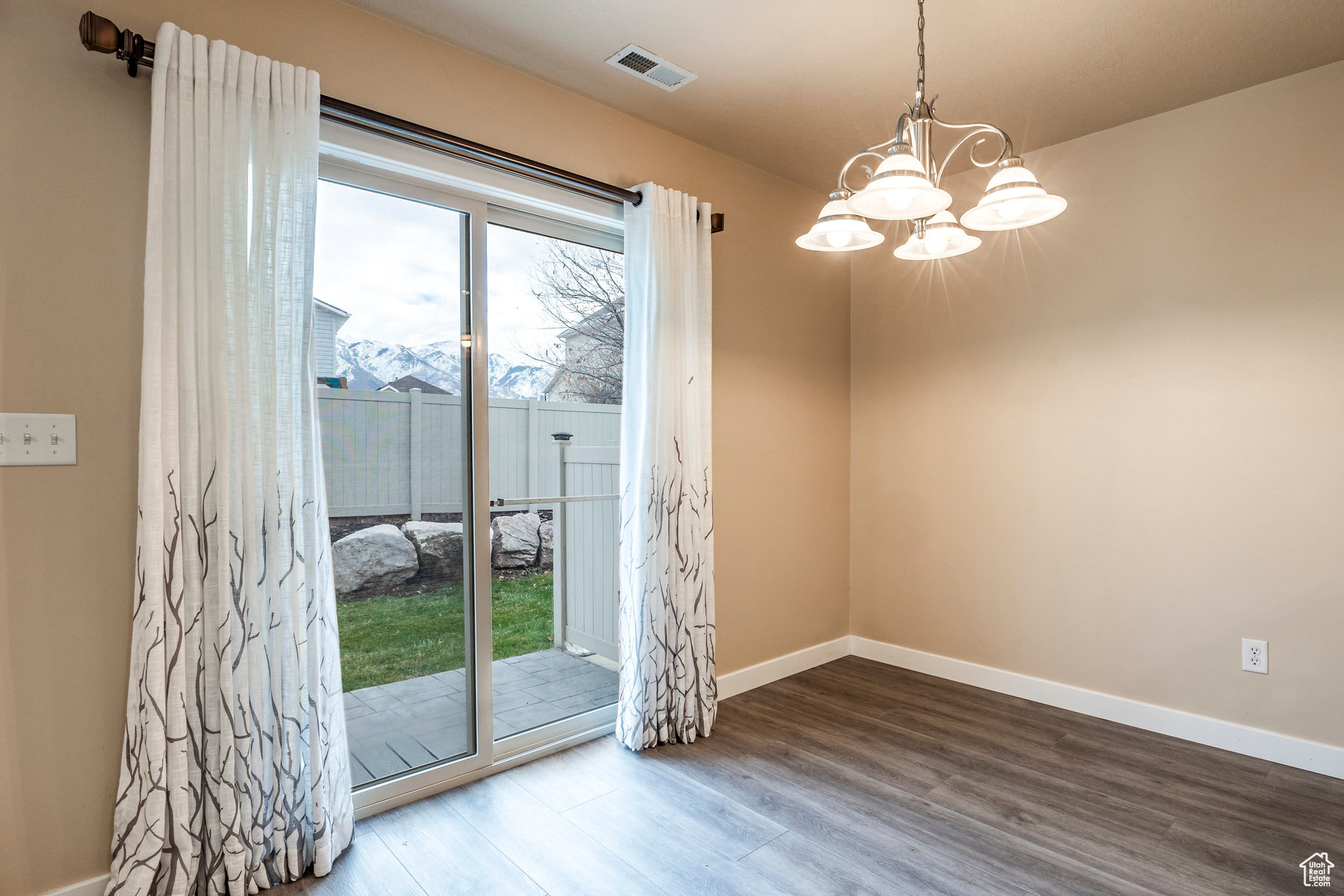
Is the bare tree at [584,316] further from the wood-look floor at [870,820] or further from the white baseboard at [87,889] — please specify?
the white baseboard at [87,889]

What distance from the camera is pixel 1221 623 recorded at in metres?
2.76

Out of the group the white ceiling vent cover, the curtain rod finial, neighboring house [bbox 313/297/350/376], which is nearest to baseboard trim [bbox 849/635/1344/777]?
the white ceiling vent cover

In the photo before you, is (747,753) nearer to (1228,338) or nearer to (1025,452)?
(1025,452)

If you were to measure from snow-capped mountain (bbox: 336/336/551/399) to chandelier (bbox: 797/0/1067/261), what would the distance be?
1271 mm

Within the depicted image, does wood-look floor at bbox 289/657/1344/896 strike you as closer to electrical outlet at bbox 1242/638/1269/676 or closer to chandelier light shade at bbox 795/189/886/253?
electrical outlet at bbox 1242/638/1269/676

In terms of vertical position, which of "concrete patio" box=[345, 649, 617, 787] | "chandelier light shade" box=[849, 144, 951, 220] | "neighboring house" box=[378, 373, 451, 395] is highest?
"chandelier light shade" box=[849, 144, 951, 220]

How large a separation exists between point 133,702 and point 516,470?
1.30 m

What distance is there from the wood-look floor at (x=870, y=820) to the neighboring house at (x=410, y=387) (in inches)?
54.8

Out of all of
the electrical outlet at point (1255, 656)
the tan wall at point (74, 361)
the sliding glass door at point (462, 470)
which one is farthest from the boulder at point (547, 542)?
the electrical outlet at point (1255, 656)

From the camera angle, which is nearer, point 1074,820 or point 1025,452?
point 1074,820

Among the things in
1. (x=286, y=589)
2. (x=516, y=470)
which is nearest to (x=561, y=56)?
(x=516, y=470)

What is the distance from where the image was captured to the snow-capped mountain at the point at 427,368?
2244 mm

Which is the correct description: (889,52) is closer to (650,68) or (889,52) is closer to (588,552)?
(650,68)

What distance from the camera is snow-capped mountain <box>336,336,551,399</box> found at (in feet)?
7.36
